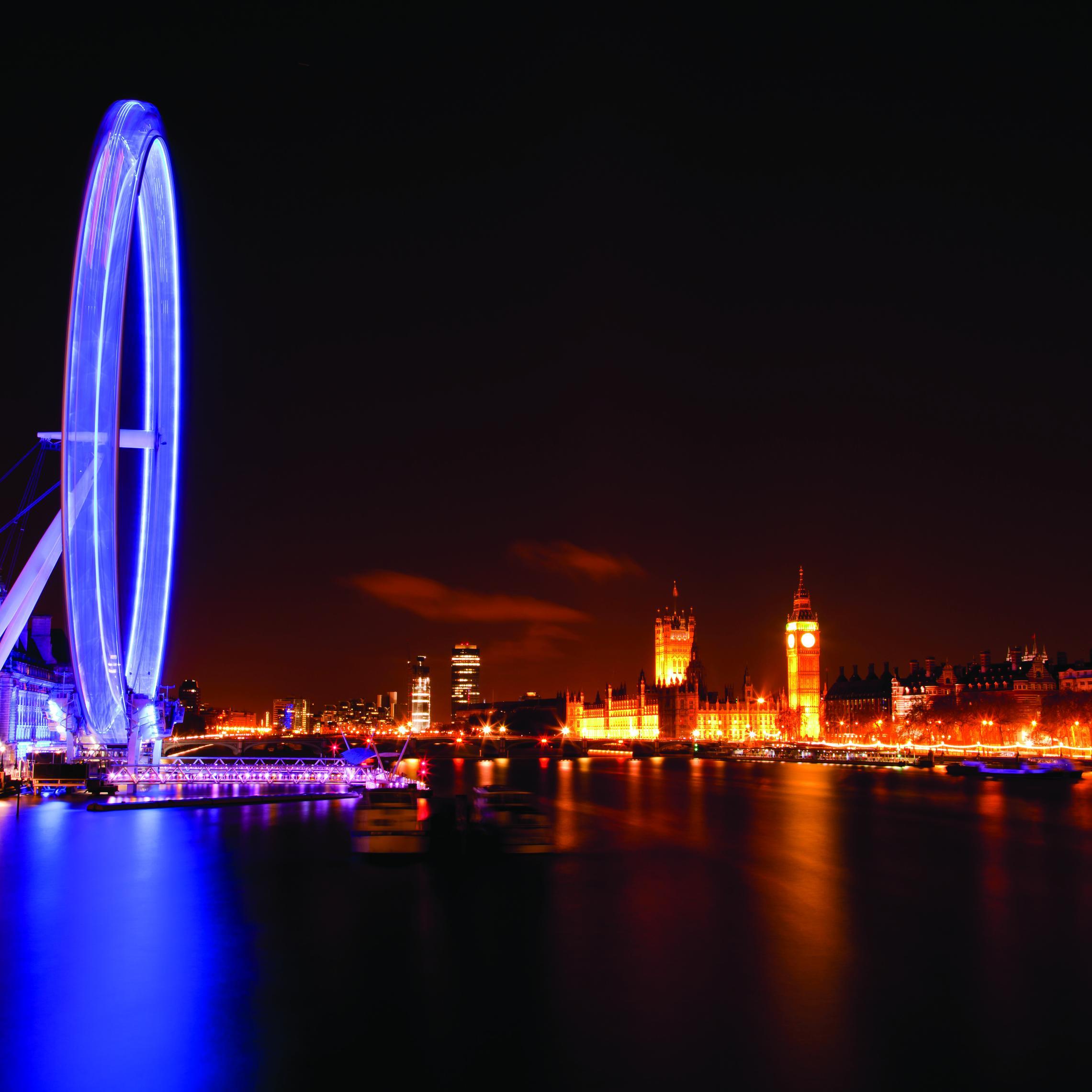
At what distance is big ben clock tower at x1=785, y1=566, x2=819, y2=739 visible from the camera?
186250 mm

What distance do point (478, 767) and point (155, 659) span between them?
87552mm

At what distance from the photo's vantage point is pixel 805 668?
191250mm

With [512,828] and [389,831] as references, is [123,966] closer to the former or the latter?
[389,831]

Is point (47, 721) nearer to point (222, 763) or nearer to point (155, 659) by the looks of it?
point (222, 763)

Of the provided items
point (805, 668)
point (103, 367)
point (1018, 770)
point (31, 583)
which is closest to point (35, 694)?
point (31, 583)

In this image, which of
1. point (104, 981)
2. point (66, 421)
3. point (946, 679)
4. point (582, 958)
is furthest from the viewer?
point (946, 679)

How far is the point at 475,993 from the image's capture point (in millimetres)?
17406

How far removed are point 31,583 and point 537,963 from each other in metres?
28.0

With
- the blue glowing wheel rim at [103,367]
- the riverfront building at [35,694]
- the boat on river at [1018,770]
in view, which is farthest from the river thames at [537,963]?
the boat on river at [1018,770]

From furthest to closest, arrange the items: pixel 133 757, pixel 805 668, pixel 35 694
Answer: pixel 805 668, pixel 35 694, pixel 133 757

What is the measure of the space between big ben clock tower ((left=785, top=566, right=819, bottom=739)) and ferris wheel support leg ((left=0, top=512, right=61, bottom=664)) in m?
155

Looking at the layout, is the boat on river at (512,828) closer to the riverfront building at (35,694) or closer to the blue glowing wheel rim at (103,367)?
the blue glowing wheel rim at (103,367)

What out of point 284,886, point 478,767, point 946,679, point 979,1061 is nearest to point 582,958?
point 979,1061

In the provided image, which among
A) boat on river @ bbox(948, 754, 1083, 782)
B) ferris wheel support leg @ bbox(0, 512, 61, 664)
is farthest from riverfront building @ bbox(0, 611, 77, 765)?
boat on river @ bbox(948, 754, 1083, 782)
